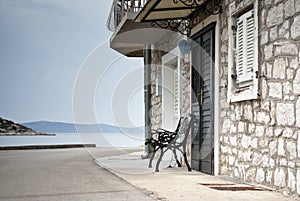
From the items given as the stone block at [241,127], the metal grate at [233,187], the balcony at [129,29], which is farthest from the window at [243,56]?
the balcony at [129,29]

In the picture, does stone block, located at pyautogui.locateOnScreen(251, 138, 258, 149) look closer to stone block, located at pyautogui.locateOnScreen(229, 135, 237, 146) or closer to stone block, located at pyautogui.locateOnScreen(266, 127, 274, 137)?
stone block, located at pyautogui.locateOnScreen(266, 127, 274, 137)

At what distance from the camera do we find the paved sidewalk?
4871mm

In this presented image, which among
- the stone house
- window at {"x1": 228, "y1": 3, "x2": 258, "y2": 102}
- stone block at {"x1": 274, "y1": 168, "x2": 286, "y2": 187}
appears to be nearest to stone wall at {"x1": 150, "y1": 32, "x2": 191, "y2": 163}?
the stone house

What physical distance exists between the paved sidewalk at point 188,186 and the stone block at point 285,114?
2.48 feet

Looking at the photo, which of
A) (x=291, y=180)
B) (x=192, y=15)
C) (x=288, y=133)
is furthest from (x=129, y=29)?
(x=291, y=180)

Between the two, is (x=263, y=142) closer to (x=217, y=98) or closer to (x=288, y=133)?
(x=288, y=133)

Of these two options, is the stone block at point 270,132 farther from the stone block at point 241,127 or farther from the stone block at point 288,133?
the stone block at point 241,127

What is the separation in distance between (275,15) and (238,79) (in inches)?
49.9

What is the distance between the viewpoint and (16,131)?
981 inches

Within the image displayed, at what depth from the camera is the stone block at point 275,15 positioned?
5066 mm

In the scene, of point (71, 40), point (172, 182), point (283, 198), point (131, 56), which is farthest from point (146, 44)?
point (71, 40)

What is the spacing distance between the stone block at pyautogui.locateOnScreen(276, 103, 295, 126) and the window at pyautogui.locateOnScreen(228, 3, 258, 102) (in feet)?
1.81

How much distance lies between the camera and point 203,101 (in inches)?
305

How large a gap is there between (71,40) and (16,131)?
6.55 metres
